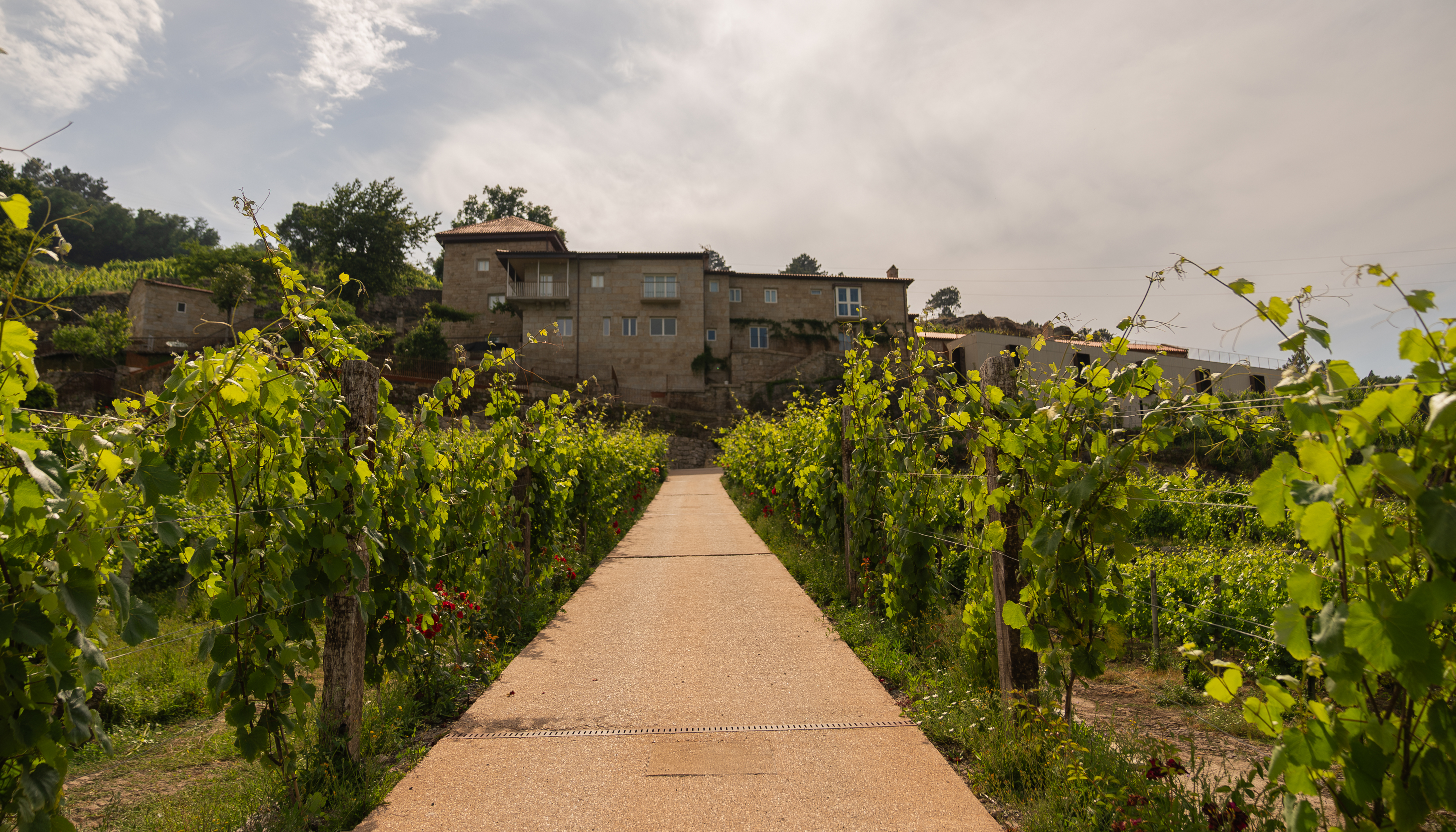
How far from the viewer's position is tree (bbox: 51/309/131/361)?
105ft

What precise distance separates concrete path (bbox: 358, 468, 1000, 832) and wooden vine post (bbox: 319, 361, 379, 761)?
0.40 meters

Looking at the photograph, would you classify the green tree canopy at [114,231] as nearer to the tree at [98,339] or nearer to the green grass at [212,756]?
the tree at [98,339]

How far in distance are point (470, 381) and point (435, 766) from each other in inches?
95.9

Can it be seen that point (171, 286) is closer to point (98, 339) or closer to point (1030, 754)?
point (98, 339)

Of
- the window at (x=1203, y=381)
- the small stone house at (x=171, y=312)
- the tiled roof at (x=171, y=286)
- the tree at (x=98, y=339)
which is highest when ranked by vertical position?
the tiled roof at (x=171, y=286)

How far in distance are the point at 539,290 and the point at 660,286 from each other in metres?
6.49

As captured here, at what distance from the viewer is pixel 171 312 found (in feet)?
129

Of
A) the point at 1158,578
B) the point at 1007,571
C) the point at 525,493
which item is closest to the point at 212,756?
the point at 525,493

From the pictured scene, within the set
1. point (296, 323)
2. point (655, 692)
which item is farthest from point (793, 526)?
point (296, 323)

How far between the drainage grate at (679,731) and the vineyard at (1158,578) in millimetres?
292

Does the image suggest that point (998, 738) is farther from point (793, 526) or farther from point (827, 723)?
point (793, 526)

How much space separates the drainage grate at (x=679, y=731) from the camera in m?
3.55

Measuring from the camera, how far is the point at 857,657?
4781 millimetres

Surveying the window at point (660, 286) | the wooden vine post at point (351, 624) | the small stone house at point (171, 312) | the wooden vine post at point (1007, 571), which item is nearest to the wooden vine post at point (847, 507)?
the wooden vine post at point (1007, 571)
